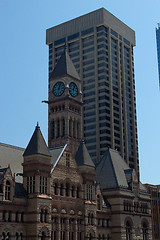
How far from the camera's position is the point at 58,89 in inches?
3959

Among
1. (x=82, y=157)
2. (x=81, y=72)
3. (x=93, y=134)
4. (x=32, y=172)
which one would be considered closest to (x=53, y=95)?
(x=82, y=157)

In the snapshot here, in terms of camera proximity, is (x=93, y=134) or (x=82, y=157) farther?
(x=93, y=134)

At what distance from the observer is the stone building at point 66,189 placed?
65625mm

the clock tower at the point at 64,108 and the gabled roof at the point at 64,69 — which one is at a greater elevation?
the gabled roof at the point at 64,69

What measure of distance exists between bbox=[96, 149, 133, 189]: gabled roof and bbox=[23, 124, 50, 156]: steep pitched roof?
22.6m

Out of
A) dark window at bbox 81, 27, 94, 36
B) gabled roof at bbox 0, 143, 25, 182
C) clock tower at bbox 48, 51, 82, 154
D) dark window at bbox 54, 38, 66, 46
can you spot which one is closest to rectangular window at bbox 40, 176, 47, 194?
gabled roof at bbox 0, 143, 25, 182

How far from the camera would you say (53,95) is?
10156cm

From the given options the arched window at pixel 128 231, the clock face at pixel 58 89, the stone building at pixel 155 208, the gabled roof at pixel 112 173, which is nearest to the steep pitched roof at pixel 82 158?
the gabled roof at pixel 112 173

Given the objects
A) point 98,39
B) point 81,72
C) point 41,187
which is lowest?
point 41,187

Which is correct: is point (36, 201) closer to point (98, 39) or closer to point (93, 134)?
point (93, 134)

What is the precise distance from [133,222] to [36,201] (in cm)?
3122

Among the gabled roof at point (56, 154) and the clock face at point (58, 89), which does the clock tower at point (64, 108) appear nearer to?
the clock face at point (58, 89)

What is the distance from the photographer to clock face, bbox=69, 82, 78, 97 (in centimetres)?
10016

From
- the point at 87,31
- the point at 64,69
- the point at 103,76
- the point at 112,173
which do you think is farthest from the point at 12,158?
the point at 87,31
